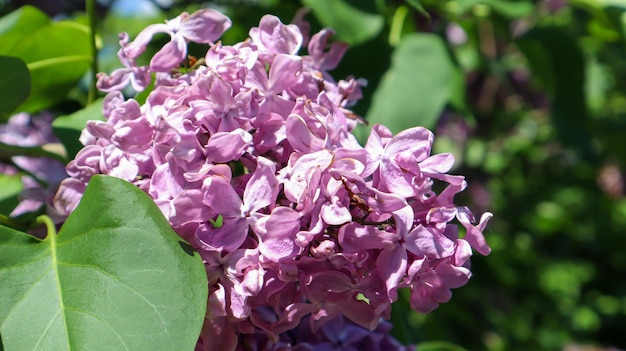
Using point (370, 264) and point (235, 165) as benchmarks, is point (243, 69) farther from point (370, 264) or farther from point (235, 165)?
point (370, 264)

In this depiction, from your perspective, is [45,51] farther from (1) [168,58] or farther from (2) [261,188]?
(2) [261,188]

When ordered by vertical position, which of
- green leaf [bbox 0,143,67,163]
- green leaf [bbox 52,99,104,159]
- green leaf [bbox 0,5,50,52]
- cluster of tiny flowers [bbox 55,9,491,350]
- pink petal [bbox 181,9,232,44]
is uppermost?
pink petal [bbox 181,9,232,44]

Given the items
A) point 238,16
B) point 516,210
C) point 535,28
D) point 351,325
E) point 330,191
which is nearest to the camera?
point 330,191

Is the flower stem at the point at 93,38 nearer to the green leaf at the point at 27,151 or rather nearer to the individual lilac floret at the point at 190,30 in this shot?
the green leaf at the point at 27,151

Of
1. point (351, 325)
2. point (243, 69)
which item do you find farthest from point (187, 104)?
point (351, 325)

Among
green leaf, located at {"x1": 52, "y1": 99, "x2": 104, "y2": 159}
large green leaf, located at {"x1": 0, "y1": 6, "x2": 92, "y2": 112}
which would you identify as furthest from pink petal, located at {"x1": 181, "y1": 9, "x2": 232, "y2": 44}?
large green leaf, located at {"x1": 0, "y1": 6, "x2": 92, "y2": 112}

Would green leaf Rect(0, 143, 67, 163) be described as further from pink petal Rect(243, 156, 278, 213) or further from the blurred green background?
pink petal Rect(243, 156, 278, 213)
